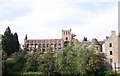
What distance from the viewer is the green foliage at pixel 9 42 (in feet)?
261

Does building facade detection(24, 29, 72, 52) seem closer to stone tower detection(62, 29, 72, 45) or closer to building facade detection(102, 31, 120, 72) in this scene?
stone tower detection(62, 29, 72, 45)

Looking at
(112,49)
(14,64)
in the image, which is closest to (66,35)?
(112,49)

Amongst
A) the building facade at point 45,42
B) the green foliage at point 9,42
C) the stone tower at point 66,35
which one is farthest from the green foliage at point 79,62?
the stone tower at point 66,35

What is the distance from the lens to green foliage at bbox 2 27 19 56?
79688 millimetres

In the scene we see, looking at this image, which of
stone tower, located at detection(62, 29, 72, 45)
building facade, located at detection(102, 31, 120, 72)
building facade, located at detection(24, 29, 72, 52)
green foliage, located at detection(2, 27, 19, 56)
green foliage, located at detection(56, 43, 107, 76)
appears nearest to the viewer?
green foliage, located at detection(56, 43, 107, 76)

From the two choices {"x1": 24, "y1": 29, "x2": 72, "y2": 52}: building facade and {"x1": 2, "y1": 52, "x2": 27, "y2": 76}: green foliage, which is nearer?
{"x1": 2, "y1": 52, "x2": 27, "y2": 76}: green foliage

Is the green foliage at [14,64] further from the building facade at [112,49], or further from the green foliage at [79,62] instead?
the building facade at [112,49]

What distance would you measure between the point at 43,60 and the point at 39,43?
4941 centimetres

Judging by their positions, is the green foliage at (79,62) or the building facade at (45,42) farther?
the building facade at (45,42)

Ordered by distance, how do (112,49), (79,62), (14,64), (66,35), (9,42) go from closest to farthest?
(79,62) → (14,64) → (112,49) → (9,42) → (66,35)

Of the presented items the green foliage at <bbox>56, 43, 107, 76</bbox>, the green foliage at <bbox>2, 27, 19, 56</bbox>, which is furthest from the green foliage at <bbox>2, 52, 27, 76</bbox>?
the green foliage at <bbox>2, 27, 19, 56</bbox>

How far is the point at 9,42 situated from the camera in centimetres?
8219

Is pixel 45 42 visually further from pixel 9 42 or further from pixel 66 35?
pixel 9 42

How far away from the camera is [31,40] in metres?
109
